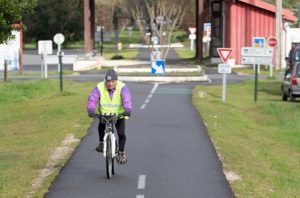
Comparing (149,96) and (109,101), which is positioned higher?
(109,101)

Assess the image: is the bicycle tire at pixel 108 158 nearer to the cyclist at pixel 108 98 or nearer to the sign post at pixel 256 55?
the cyclist at pixel 108 98

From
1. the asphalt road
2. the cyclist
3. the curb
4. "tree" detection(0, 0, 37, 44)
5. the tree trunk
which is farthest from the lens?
the tree trunk

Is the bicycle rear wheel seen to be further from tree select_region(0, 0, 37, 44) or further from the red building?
the red building

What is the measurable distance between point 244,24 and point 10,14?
40.6 meters

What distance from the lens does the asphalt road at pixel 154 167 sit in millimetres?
10602

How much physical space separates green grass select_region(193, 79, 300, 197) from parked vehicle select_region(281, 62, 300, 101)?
0.51 metres

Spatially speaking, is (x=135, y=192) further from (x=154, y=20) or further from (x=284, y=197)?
(x=154, y=20)

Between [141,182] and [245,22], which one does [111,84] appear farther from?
[245,22]

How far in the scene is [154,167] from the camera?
12648 mm

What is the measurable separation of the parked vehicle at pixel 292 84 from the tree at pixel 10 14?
57.1ft

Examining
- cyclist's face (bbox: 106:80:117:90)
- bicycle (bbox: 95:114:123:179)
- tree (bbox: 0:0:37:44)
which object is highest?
tree (bbox: 0:0:37:44)

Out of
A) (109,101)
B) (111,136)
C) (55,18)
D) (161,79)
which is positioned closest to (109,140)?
(111,136)

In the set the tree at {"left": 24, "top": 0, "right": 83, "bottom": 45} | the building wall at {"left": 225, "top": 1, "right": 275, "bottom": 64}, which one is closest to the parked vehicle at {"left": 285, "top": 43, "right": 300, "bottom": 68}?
the building wall at {"left": 225, "top": 1, "right": 275, "bottom": 64}

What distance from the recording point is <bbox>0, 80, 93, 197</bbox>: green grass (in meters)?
11.9
